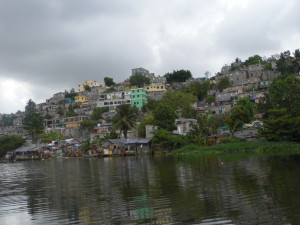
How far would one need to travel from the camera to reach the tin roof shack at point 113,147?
2395 inches

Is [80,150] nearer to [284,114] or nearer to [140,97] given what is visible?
[140,97]

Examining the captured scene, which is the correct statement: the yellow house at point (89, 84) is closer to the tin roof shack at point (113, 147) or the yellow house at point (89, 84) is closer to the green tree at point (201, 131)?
the tin roof shack at point (113, 147)

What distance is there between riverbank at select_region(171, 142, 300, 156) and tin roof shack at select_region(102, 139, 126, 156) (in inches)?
525

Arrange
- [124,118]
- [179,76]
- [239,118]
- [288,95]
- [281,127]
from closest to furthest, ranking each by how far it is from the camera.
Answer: [281,127], [288,95], [239,118], [124,118], [179,76]

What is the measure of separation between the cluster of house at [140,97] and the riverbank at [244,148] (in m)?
11.0

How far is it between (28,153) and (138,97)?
118 feet

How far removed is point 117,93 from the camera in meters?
103

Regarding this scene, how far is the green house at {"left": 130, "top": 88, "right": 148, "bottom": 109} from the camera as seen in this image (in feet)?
315

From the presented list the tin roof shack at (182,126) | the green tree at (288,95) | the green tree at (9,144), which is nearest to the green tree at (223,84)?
the tin roof shack at (182,126)

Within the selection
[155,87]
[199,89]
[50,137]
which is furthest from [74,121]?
[199,89]

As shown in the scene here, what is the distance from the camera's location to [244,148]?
1747 inches

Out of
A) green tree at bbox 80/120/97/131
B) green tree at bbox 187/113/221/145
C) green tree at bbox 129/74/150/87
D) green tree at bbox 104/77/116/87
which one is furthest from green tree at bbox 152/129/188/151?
green tree at bbox 104/77/116/87

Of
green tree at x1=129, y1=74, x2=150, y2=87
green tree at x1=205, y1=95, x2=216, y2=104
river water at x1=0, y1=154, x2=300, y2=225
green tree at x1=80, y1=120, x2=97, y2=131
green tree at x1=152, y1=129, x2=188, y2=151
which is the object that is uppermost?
green tree at x1=129, y1=74, x2=150, y2=87

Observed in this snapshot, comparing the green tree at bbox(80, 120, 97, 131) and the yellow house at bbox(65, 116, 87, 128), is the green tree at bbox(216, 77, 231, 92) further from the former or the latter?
the yellow house at bbox(65, 116, 87, 128)
